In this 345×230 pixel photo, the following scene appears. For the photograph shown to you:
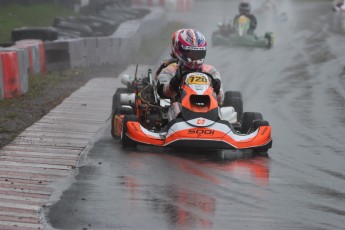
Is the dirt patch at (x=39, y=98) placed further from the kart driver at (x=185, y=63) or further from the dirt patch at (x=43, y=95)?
the kart driver at (x=185, y=63)

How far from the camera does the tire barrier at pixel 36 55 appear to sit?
1614cm

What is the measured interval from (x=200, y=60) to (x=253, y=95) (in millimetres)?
5310

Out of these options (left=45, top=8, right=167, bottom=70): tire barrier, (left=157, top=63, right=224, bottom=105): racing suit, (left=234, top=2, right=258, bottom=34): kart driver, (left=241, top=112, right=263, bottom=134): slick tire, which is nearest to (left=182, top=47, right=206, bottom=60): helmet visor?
(left=157, top=63, right=224, bottom=105): racing suit

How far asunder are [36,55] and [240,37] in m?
9.89

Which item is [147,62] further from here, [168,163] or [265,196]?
[265,196]

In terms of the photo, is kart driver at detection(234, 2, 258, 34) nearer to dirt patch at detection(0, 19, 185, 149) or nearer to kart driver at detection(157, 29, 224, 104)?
dirt patch at detection(0, 19, 185, 149)

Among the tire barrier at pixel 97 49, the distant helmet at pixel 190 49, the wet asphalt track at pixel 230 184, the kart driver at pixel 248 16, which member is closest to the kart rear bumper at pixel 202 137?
the wet asphalt track at pixel 230 184

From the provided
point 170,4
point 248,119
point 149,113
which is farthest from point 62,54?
point 170,4

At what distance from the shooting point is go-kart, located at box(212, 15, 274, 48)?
24844 mm

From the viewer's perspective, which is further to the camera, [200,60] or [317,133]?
[317,133]

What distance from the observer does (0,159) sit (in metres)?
9.30

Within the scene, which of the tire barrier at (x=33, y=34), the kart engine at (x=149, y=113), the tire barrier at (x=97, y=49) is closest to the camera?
the kart engine at (x=149, y=113)

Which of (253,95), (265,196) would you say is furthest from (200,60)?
(253,95)

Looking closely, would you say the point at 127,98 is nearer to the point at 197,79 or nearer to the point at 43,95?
the point at 197,79
